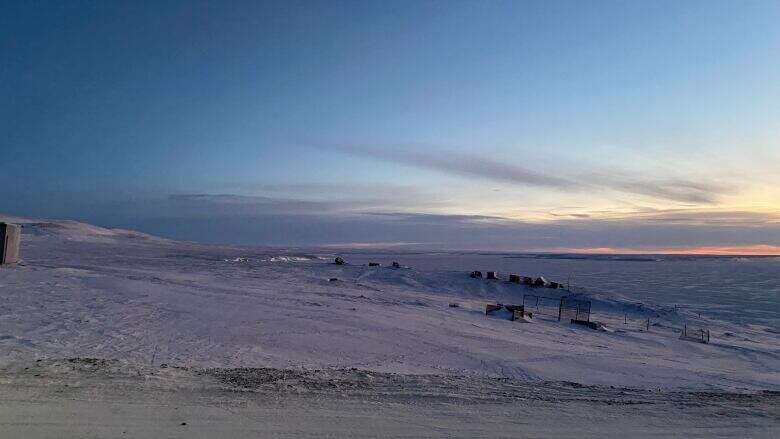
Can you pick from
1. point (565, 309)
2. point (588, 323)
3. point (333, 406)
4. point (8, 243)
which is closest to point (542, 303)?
point (565, 309)

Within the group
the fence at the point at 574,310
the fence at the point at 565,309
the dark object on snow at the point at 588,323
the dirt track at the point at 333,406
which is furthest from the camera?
the fence at the point at 565,309

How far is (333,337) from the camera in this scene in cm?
1496

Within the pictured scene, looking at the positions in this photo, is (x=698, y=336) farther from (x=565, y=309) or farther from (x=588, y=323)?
(x=565, y=309)

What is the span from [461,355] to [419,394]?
4707mm

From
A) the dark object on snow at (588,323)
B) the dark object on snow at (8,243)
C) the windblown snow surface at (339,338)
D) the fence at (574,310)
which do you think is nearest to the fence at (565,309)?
the fence at (574,310)

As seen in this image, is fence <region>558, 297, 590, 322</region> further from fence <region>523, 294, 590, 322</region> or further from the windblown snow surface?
the windblown snow surface

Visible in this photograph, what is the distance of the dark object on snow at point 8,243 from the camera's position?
25.6 m

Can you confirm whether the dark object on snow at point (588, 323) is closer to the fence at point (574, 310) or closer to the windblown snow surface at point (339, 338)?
the windblown snow surface at point (339, 338)

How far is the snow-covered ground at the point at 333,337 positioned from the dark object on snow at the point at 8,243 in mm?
1962

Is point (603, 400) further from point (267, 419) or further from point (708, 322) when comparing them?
point (708, 322)

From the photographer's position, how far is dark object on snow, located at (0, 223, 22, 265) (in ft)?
84.1

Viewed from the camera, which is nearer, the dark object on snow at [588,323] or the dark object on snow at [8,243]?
the dark object on snow at [588,323]

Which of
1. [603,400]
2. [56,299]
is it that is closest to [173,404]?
[603,400]

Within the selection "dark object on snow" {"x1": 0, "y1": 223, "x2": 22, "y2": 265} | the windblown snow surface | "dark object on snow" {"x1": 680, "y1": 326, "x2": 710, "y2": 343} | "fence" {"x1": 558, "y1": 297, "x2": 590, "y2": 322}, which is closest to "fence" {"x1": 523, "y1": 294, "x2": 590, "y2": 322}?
"fence" {"x1": 558, "y1": 297, "x2": 590, "y2": 322}
